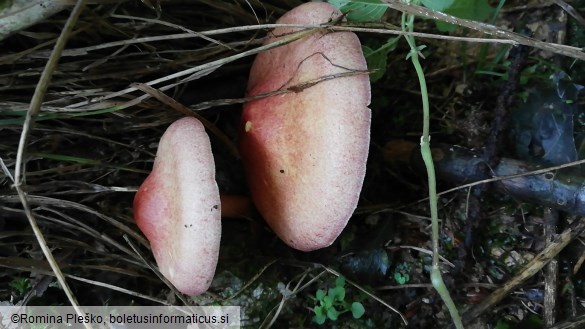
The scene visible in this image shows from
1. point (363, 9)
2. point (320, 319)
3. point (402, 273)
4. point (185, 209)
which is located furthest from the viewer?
point (402, 273)

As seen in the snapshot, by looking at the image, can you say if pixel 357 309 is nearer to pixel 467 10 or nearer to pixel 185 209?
pixel 185 209

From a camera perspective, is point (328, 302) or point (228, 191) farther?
point (228, 191)

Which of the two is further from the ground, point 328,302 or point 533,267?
point 533,267

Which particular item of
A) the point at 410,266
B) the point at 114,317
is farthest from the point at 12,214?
the point at 410,266

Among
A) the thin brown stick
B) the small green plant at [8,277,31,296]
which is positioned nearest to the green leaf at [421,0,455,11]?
the thin brown stick

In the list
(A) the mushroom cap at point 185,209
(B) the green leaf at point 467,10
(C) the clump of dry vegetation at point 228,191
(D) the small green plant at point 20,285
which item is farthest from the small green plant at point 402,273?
(D) the small green plant at point 20,285

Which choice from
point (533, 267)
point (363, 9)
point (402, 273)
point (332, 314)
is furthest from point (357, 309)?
point (363, 9)

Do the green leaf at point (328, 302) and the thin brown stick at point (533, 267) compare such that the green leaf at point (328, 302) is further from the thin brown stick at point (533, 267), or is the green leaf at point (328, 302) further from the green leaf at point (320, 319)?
the thin brown stick at point (533, 267)
